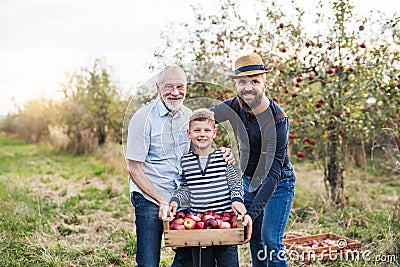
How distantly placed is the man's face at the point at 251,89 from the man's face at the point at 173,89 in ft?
1.21

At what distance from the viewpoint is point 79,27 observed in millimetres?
11062

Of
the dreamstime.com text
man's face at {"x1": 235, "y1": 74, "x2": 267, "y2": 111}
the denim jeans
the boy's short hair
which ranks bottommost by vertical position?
the dreamstime.com text

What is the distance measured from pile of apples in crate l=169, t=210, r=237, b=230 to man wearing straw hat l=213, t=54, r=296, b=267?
6.7 inches

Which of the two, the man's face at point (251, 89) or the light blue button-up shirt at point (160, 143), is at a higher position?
the man's face at point (251, 89)

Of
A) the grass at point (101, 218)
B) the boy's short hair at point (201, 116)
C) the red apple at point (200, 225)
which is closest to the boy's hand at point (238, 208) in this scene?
the red apple at point (200, 225)

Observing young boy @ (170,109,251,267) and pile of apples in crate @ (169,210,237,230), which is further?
young boy @ (170,109,251,267)

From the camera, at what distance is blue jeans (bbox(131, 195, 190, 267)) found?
289cm

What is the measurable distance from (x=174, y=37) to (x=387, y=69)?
2.87 metres

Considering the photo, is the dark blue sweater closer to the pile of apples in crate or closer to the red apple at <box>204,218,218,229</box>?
the pile of apples in crate

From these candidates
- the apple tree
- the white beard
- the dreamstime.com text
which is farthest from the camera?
the apple tree

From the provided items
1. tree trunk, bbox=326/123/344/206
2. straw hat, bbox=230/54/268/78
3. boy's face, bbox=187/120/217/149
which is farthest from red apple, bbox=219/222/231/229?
tree trunk, bbox=326/123/344/206

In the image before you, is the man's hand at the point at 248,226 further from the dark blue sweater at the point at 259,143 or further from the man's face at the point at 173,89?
the man's face at the point at 173,89

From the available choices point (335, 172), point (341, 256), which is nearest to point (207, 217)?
point (341, 256)

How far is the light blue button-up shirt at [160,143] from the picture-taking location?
2793mm
